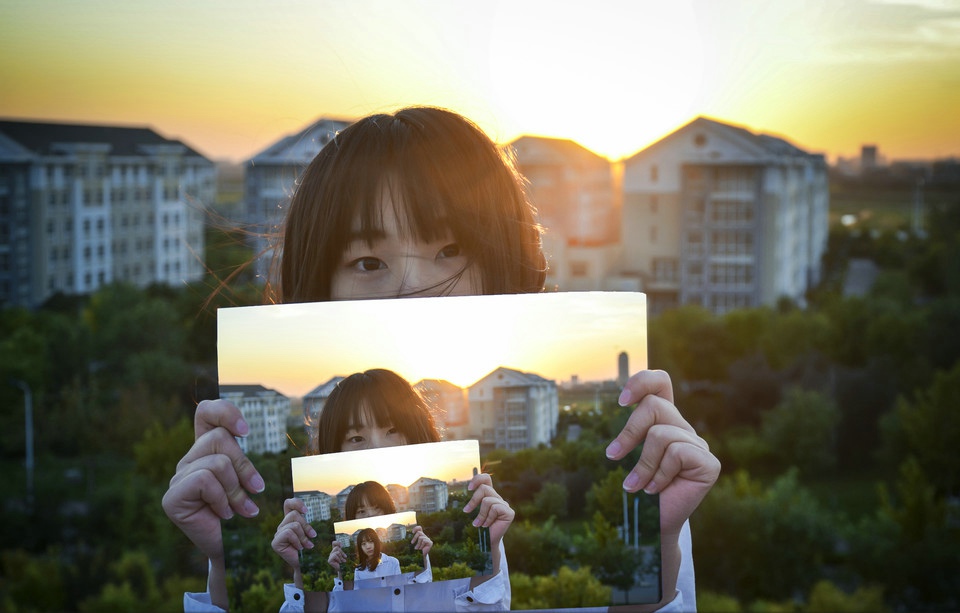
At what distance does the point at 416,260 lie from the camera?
3.92 ft

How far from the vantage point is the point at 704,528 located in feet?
17.1

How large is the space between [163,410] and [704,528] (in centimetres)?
342

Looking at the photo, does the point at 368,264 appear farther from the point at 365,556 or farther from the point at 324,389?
the point at 365,556

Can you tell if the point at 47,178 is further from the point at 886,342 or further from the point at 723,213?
the point at 886,342

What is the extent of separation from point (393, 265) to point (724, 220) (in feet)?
15.1

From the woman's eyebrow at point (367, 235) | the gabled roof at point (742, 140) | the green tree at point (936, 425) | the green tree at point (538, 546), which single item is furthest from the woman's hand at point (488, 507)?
the green tree at point (936, 425)

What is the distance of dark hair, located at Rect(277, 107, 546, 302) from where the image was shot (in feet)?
3.89

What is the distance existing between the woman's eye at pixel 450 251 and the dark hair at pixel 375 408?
184mm

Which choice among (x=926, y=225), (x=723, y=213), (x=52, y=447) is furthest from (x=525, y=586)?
(x=52, y=447)

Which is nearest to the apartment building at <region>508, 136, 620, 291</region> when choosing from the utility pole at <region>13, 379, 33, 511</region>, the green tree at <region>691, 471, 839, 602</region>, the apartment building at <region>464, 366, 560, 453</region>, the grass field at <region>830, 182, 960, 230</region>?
the grass field at <region>830, 182, 960, 230</region>

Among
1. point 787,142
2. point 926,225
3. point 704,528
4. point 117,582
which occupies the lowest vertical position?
point 117,582

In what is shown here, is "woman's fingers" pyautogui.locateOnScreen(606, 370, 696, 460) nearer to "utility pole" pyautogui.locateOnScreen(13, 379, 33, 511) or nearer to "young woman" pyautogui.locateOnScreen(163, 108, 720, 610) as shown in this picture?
"young woman" pyautogui.locateOnScreen(163, 108, 720, 610)

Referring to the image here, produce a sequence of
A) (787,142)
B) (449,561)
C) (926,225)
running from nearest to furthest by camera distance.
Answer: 1. (449,561)
2. (787,142)
3. (926,225)

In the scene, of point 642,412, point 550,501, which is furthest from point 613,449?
point 550,501
